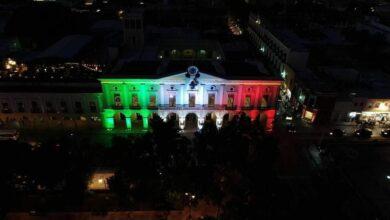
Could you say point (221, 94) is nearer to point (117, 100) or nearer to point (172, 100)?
point (172, 100)

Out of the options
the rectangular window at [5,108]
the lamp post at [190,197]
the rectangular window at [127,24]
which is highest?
the rectangular window at [127,24]

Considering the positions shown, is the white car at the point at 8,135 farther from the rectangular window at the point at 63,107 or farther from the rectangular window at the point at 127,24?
the rectangular window at the point at 127,24

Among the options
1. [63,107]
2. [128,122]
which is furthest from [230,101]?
[63,107]

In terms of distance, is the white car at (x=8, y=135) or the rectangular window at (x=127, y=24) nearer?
the white car at (x=8, y=135)

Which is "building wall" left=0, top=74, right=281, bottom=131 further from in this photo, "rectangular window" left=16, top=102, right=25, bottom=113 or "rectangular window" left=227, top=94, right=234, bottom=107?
"rectangular window" left=227, top=94, right=234, bottom=107

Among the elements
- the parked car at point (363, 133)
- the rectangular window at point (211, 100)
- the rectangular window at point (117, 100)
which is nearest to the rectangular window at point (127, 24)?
the rectangular window at point (117, 100)

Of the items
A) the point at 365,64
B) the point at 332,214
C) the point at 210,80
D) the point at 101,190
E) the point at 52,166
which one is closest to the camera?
the point at 332,214

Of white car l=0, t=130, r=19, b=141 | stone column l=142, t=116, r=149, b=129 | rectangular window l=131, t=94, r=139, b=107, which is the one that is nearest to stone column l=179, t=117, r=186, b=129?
stone column l=142, t=116, r=149, b=129

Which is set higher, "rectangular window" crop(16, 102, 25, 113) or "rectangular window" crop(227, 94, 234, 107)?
"rectangular window" crop(227, 94, 234, 107)

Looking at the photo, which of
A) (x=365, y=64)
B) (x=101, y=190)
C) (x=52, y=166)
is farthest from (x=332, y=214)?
(x=365, y=64)

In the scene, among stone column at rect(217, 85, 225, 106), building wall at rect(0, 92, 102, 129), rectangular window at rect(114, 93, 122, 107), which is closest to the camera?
stone column at rect(217, 85, 225, 106)

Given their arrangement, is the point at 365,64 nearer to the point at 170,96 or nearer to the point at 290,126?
the point at 290,126
